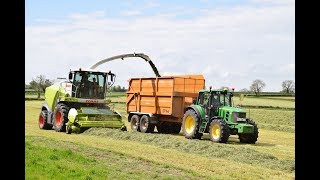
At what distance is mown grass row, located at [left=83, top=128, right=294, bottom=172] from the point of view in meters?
11.5

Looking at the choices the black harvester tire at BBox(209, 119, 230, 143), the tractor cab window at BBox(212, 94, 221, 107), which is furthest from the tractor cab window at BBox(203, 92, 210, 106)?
the black harvester tire at BBox(209, 119, 230, 143)

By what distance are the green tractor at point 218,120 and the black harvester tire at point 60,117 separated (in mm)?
5550

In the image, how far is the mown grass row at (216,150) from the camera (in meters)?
11.5

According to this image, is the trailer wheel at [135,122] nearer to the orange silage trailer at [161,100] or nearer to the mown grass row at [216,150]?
the orange silage trailer at [161,100]

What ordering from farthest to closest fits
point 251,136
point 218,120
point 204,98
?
1. point 204,98
2. point 251,136
3. point 218,120

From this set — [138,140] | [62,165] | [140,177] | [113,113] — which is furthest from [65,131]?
[140,177]

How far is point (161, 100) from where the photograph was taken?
19828mm

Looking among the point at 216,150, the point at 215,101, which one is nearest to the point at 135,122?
the point at 215,101

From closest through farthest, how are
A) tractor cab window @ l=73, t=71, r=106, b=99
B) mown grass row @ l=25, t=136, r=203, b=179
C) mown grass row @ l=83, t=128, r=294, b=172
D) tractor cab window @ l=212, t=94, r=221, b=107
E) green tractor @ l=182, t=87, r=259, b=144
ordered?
1. mown grass row @ l=25, t=136, r=203, b=179
2. mown grass row @ l=83, t=128, r=294, b=172
3. green tractor @ l=182, t=87, r=259, b=144
4. tractor cab window @ l=212, t=94, r=221, b=107
5. tractor cab window @ l=73, t=71, r=106, b=99

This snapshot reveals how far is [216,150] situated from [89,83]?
343 inches

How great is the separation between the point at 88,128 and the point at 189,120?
15.2ft

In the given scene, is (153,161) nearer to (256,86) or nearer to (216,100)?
(216,100)

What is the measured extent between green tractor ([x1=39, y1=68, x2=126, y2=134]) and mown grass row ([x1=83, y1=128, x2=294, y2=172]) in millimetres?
1451

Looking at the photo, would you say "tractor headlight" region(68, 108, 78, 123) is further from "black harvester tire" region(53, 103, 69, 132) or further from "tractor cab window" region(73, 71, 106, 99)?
"tractor cab window" region(73, 71, 106, 99)
